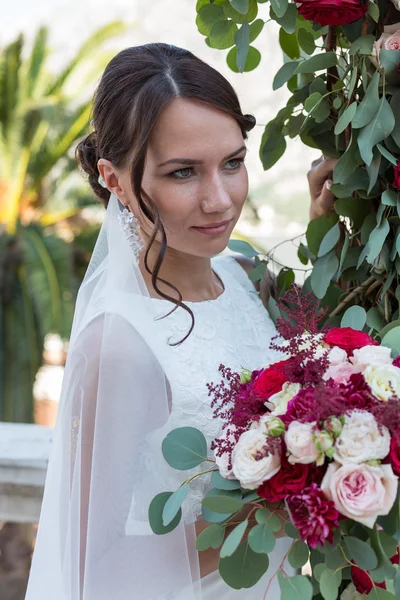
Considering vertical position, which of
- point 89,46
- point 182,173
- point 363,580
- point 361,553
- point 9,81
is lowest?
point 363,580

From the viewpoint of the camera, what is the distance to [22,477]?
2354 millimetres

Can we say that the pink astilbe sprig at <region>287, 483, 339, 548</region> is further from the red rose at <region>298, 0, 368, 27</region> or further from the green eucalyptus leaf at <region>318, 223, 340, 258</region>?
the red rose at <region>298, 0, 368, 27</region>

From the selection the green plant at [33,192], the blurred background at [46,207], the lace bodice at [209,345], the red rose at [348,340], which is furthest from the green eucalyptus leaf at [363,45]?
the green plant at [33,192]

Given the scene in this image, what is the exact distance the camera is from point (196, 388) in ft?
5.79

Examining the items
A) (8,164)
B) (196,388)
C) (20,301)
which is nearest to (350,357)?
(196,388)

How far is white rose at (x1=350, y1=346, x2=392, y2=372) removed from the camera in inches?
49.6

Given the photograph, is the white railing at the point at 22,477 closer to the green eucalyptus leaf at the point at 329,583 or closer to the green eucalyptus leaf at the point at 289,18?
the green eucalyptus leaf at the point at 329,583

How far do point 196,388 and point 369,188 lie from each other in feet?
2.05

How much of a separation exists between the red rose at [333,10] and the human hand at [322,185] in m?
0.36

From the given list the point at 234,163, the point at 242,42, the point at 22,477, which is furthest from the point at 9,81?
the point at 242,42

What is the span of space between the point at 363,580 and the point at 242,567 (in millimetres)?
234

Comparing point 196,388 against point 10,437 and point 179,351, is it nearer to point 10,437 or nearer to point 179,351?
point 179,351

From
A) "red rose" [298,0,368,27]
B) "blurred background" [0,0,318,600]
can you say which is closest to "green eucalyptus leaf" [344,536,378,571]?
"red rose" [298,0,368,27]

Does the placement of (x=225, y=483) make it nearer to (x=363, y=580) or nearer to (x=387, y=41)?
(x=363, y=580)
